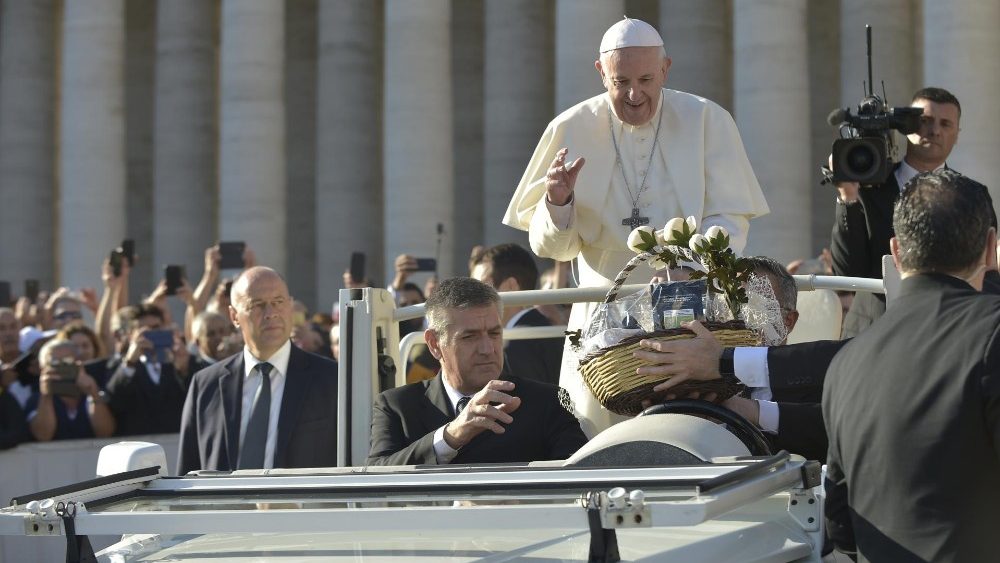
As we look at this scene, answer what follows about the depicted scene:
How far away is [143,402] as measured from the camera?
17.6 m

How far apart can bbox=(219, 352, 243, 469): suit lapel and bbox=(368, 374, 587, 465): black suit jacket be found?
2.70 m

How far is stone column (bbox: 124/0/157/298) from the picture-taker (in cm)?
6288

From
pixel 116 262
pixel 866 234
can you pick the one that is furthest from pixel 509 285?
pixel 116 262

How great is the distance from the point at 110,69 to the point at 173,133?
196 inches

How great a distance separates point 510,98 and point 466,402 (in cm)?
4395

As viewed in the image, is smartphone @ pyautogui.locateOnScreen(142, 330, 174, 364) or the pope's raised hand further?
smartphone @ pyautogui.locateOnScreen(142, 330, 174, 364)

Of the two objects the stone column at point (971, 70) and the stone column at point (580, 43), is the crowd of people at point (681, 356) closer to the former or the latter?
the stone column at point (971, 70)

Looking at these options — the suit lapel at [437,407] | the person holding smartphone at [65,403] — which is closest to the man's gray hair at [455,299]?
the suit lapel at [437,407]

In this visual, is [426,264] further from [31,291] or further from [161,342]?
[31,291]

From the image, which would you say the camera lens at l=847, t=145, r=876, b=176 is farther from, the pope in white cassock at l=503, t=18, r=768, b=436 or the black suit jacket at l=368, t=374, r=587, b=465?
the black suit jacket at l=368, t=374, r=587, b=465

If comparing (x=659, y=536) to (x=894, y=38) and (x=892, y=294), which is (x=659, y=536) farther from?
(x=894, y=38)

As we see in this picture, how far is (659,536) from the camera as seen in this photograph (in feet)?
18.3

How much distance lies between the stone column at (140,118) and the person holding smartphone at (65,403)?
1814 inches

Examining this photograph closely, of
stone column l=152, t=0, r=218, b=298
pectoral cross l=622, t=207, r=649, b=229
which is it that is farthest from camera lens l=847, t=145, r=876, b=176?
stone column l=152, t=0, r=218, b=298
